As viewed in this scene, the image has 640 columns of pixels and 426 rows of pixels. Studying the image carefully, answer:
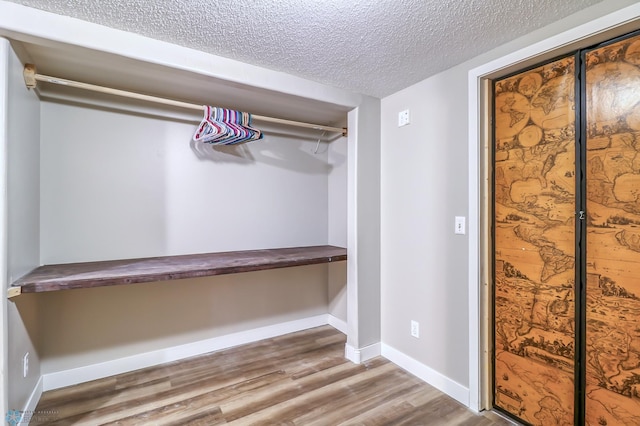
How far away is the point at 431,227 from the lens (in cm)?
213

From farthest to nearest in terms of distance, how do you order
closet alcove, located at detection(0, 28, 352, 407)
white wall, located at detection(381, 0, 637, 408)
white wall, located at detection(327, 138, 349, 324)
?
white wall, located at detection(327, 138, 349, 324) → white wall, located at detection(381, 0, 637, 408) → closet alcove, located at detection(0, 28, 352, 407)

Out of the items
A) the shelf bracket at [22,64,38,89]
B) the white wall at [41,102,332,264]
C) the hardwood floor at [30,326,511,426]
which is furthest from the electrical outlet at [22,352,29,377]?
the shelf bracket at [22,64,38,89]

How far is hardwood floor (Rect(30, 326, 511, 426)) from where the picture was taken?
176cm

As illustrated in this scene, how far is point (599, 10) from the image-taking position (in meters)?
1.36

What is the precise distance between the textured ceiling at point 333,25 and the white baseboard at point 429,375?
81.8 inches

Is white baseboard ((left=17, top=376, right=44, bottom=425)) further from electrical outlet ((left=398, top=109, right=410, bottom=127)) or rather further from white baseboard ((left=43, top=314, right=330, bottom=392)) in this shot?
electrical outlet ((left=398, top=109, right=410, bottom=127))

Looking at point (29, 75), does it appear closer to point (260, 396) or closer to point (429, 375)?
point (260, 396)

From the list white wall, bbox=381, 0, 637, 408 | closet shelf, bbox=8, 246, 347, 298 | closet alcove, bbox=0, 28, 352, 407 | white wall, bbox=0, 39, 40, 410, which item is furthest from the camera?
white wall, bbox=381, 0, 637, 408

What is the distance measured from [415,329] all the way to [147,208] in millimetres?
2236

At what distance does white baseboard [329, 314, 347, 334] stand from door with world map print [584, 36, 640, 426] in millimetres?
1860

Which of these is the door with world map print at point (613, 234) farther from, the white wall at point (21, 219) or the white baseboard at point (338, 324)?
the white wall at point (21, 219)

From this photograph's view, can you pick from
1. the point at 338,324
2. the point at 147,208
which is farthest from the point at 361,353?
the point at 147,208

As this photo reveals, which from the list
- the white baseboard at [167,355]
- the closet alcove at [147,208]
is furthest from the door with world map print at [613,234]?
the white baseboard at [167,355]

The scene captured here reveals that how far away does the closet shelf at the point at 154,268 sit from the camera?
Answer: 158cm
